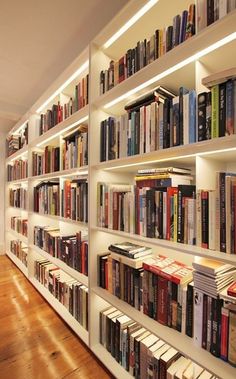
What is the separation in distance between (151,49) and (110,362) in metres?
1.72

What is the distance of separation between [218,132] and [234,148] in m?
0.09

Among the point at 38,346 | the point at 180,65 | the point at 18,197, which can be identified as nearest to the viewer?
the point at 180,65

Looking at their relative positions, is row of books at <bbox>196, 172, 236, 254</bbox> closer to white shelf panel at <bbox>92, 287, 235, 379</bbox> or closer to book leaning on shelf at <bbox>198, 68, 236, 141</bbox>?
book leaning on shelf at <bbox>198, 68, 236, 141</bbox>

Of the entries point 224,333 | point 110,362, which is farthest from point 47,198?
point 224,333

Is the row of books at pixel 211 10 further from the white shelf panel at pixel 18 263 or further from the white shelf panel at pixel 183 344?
the white shelf panel at pixel 18 263

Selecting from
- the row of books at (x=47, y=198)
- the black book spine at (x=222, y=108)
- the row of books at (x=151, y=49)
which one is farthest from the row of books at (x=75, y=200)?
the black book spine at (x=222, y=108)

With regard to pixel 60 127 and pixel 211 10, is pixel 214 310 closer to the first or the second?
pixel 211 10

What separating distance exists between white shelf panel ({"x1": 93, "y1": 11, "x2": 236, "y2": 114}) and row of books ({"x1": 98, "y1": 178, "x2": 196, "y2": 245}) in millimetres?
516

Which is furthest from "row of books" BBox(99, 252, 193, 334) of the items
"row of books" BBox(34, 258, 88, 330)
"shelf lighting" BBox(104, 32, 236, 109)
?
"shelf lighting" BBox(104, 32, 236, 109)

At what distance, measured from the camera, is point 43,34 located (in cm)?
166

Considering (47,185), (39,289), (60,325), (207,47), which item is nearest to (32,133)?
(47,185)

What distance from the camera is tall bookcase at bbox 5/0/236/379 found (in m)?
0.83

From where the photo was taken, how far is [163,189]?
3.52 feet

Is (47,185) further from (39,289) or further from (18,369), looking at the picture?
(18,369)
